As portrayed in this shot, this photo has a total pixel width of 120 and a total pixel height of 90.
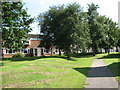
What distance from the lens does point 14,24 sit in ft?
64.5

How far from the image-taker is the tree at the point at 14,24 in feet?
60.2

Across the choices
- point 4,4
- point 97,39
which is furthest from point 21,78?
point 97,39

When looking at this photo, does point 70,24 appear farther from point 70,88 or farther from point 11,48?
point 70,88

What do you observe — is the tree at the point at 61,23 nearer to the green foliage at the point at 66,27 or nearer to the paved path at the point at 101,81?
the green foliage at the point at 66,27

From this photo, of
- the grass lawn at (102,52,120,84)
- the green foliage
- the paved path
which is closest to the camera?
the paved path

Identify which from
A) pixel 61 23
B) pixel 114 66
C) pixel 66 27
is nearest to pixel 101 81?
pixel 114 66

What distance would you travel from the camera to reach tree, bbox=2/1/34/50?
18.4 m

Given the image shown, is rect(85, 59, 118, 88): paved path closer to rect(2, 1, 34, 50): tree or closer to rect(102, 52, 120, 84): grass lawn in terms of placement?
rect(102, 52, 120, 84): grass lawn

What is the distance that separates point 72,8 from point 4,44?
1888 cm

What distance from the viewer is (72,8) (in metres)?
31.8

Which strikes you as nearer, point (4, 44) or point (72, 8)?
point (4, 44)

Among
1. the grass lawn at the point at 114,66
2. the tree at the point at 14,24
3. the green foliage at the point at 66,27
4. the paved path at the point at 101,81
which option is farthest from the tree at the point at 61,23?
the paved path at the point at 101,81

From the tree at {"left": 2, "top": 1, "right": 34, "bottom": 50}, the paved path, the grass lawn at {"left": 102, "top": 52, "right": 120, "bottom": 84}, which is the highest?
the tree at {"left": 2, "top": 1, "right": 34, "bottom": 50}

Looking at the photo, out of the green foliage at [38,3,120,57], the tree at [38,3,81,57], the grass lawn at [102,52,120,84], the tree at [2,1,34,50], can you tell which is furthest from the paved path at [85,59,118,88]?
the tree at [38,3,81,57]
